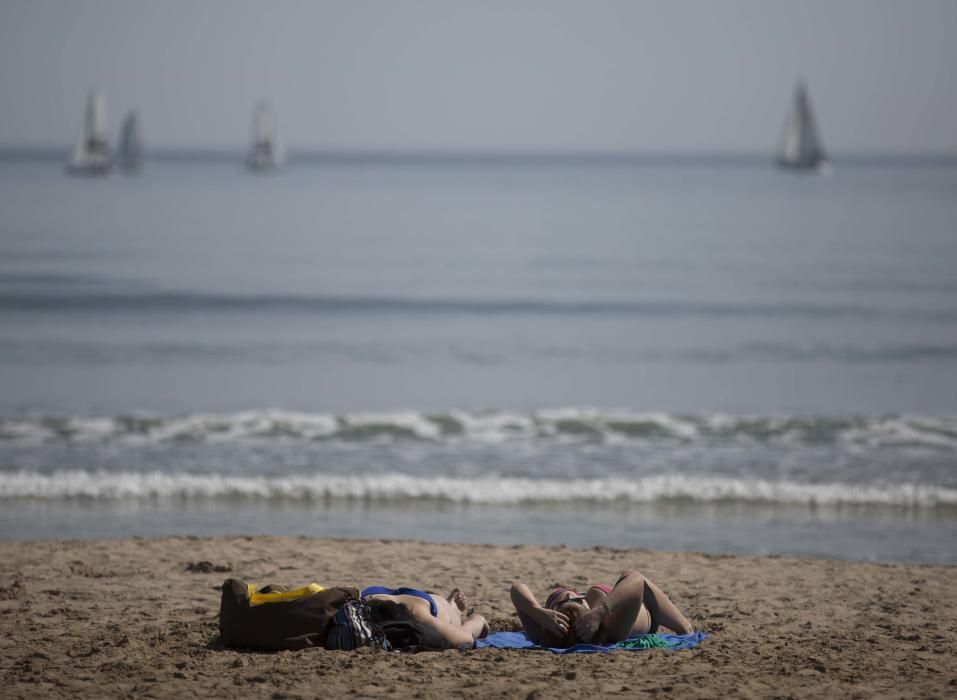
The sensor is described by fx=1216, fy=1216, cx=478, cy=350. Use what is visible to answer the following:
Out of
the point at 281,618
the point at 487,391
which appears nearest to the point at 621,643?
the point at 281,618

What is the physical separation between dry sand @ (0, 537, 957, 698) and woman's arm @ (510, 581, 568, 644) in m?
0.20

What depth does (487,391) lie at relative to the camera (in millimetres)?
18844

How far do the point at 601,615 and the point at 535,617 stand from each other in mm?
395

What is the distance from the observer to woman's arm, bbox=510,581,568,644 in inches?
283

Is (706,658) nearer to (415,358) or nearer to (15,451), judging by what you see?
(15,451)

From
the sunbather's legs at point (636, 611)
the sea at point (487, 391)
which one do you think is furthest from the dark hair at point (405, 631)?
the sea at point (487, 391)

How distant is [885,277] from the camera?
35.8 metres

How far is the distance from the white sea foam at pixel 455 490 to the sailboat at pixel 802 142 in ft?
336

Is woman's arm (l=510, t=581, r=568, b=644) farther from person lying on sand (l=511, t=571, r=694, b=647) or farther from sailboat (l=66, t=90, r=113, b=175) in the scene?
sailboat (l=66, t=90, r=113, b=175)

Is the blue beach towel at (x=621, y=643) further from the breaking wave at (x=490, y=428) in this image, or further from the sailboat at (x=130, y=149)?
the sailboat at (x=130, y=149)

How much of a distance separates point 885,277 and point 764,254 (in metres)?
7.53

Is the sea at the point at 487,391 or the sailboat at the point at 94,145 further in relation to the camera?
the sailboat at the point at 94,145

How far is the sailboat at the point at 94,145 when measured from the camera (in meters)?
100

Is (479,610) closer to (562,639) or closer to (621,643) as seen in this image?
(562,639)
